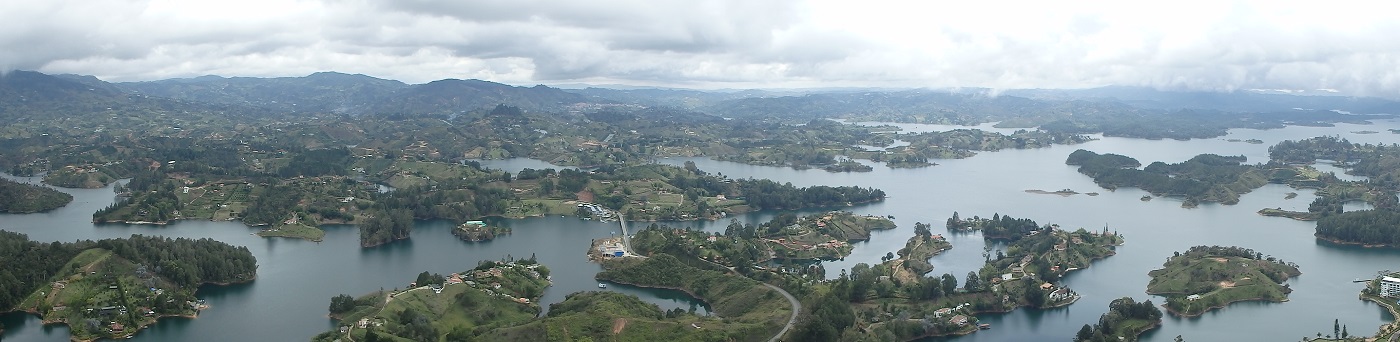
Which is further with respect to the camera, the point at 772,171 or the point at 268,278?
the point at 772,171

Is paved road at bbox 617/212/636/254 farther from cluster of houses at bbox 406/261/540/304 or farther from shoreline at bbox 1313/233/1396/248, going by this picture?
shoreline at bbox 1313/233/1396/248

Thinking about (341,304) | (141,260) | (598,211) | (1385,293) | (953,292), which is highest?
(141,260)

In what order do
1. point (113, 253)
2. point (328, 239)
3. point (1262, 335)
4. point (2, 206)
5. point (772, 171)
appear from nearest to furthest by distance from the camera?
point (1262, 335) < point (113, 253) < point (328, 239) < point (2, 206) < point (772, 171)

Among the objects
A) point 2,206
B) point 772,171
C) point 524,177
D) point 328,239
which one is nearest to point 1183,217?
point 772,171

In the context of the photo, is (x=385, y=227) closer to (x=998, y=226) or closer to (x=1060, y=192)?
(x=998, y=226)

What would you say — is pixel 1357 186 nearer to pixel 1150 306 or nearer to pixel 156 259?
pixel 1150 306

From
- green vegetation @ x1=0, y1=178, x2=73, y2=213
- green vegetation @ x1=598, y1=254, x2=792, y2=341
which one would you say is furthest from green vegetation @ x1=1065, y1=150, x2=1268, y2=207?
green vegetation @ x1=0, y1=178, x2=73, y2=213

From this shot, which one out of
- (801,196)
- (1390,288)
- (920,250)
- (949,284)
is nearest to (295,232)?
(801,196)

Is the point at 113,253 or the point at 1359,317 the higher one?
the point at 113,253
